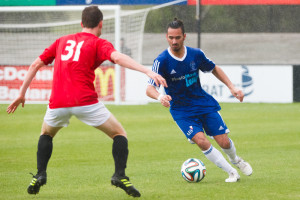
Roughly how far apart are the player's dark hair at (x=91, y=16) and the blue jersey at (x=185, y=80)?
1.43 m

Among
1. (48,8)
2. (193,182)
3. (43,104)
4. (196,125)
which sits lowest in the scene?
(43,104)

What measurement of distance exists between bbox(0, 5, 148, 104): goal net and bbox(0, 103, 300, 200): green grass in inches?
170

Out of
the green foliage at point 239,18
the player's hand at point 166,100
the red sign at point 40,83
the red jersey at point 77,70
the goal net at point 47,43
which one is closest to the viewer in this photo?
the red jersey at point 77,70

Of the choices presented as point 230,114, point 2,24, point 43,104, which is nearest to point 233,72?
point 230,114

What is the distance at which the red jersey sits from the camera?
20.5 ft

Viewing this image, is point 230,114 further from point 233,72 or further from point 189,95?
point 189,95

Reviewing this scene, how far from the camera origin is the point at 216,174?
831 centimetres

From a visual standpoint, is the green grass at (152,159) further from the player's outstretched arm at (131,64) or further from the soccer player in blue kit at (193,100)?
the player's outstretched arm at (131,64)

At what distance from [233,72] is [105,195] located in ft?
50.6

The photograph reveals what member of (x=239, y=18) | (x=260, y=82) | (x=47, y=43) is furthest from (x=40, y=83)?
(x=239, y=18)

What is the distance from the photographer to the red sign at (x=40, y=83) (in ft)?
71.7

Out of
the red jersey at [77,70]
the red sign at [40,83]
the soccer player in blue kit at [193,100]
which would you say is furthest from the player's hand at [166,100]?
the red sign at [40,83]

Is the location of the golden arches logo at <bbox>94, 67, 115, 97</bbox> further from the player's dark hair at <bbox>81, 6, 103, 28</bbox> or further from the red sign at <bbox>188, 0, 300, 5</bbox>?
the player's dark hair at <bbox>81, 6, 103, 28</bbox>

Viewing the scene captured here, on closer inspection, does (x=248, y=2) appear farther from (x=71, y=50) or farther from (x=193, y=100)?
(x=71, y=50)
